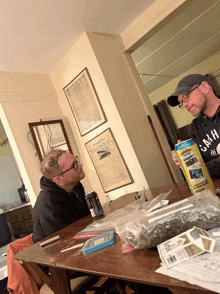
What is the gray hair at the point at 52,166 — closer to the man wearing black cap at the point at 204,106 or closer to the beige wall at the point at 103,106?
the man wearing black cap at the point at 204,106

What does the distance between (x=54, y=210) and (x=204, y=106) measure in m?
1.32

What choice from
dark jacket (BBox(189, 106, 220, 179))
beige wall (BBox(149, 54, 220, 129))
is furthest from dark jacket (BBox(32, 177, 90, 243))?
beige wall (BBox(149, 54, 220, 129))

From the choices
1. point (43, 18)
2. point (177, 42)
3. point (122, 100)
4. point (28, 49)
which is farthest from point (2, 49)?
point (177, 42)

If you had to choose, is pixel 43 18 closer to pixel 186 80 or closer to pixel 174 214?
pixel 186 80

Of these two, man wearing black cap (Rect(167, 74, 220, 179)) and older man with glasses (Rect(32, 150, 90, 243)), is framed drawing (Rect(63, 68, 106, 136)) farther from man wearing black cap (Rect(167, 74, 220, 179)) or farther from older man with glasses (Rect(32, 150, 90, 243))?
man wearing black cap (Rect(167, 74, 220, 179))

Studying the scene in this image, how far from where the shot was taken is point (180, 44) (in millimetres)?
5000

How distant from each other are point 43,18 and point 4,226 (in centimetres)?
253

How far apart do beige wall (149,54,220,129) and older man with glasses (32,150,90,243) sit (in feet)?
20.5

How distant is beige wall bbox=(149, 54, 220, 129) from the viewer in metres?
6.90

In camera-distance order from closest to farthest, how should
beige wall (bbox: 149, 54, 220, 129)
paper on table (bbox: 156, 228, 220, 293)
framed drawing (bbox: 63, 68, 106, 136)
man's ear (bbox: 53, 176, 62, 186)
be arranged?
paper on table (bbox: 156, 228, 220, 293) < man's ear (bbox: 53, 176, 62, 186) < framed drawing (bbox: 63, 68, 106, 136) < beige wall (bbox: 149, 54, 220, 129)

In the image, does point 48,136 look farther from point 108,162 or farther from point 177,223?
point 177,223

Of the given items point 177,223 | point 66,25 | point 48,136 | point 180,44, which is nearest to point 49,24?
point 66,25

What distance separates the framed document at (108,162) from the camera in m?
3.13

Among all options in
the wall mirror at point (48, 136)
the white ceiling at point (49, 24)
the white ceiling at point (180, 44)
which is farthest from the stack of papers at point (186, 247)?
the white ceiling at point (180, 44)
